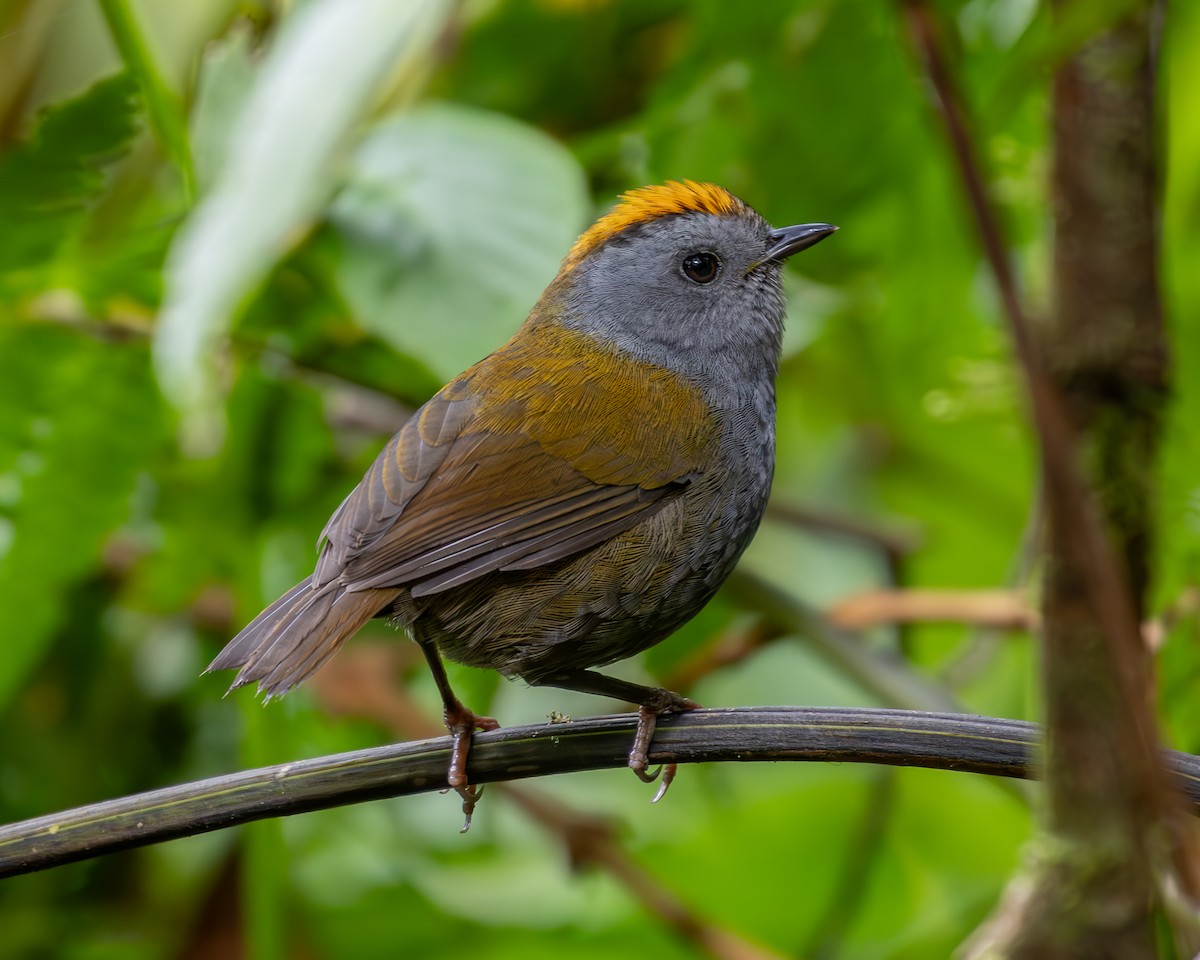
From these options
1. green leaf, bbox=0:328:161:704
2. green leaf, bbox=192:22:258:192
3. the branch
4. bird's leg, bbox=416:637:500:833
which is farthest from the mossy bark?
green leaf, bbox=0:328:161:704

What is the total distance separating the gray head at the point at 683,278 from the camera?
120 inches

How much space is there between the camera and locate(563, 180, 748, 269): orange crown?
308 centimetres

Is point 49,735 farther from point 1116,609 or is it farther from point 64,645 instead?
point 1116,609

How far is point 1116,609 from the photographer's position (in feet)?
4.05

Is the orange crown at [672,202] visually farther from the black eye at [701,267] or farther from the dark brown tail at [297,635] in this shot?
the dark brown tail at [297,635]

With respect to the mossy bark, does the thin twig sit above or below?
below

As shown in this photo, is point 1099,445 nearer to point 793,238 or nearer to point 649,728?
point 649,728

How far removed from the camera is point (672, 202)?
310cm

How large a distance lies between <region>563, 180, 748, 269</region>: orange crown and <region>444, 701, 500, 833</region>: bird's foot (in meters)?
1.15

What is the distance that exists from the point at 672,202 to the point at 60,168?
1257mm

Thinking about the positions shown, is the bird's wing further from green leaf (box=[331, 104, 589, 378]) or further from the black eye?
the black eye

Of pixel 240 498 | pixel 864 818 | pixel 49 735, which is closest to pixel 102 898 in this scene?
pixel 49 735

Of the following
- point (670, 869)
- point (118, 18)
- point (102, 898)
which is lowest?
point (670, 869)

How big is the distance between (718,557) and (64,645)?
202 cm
